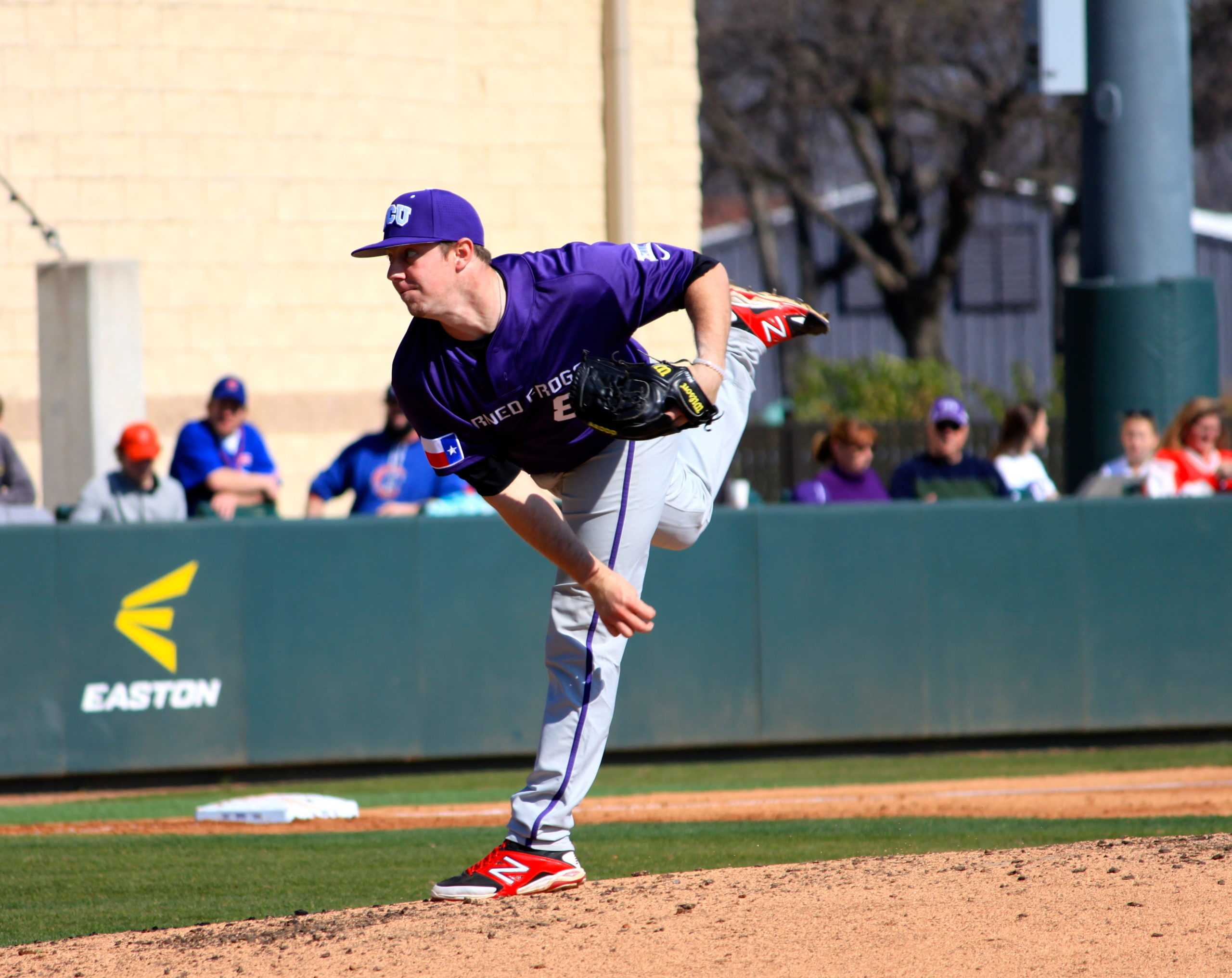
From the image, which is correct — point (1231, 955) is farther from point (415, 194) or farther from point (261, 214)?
point (261, 214)

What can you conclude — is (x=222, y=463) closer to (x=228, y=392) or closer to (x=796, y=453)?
(x=228, y=392)

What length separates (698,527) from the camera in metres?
5.27

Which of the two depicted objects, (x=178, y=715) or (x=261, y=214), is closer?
(x=178, y=715)

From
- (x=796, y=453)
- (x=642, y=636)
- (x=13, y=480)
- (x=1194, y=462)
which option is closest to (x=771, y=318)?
(x=642, y=636)

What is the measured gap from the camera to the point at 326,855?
6.88 m

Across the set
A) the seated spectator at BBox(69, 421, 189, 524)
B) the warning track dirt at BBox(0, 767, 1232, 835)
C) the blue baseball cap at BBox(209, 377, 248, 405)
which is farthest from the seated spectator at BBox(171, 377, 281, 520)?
the warning track dirt at BBox(0, 767, 1232, 835)

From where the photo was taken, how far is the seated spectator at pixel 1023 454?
10391 millimetres

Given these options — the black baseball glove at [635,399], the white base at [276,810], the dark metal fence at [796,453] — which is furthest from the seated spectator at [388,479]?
the dark metal fence at [796,453]

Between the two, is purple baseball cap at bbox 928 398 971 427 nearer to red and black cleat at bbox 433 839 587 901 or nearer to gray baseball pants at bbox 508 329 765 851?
gray baseball pants at bbox 508 329 765 851

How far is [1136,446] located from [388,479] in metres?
4.86

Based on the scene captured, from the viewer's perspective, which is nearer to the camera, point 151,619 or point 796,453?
point 151,619

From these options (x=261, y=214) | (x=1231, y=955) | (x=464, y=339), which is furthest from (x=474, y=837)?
(x=261, y=214)

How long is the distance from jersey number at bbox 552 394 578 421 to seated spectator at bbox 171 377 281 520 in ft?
19.4

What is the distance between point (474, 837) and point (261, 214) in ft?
26.0
